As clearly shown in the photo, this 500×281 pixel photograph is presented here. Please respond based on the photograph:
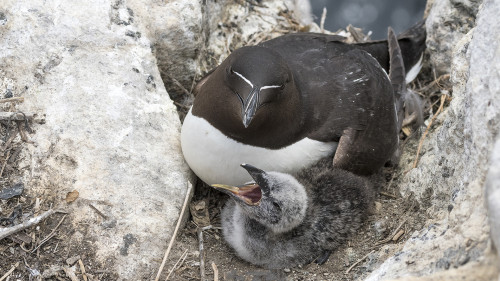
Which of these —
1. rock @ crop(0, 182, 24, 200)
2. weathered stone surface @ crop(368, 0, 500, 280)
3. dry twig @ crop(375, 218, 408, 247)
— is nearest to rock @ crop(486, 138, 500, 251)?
weathered stone surface @ crop(368, 0, 500, 280)

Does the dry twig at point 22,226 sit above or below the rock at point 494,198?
below

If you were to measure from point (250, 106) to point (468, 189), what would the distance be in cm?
151

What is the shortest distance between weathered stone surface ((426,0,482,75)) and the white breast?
186 cm

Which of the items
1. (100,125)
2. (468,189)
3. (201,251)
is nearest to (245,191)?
(201,251)

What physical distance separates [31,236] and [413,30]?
13.4 feet

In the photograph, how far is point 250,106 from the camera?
443 centimetres

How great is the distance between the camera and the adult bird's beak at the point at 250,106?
439 centimetres

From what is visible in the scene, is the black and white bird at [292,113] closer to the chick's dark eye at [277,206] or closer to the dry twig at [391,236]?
the chick's dark eye at [277,206]

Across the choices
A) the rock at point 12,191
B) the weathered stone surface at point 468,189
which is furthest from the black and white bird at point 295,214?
the rock at point 12,191

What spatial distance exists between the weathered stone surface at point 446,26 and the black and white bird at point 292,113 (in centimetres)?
94

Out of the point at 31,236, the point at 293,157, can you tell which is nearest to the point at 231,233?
the point at 293,157

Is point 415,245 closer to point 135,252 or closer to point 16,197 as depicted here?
point 135,252

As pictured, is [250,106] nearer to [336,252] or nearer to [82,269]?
[336,252]

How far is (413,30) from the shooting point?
6.61 meters
